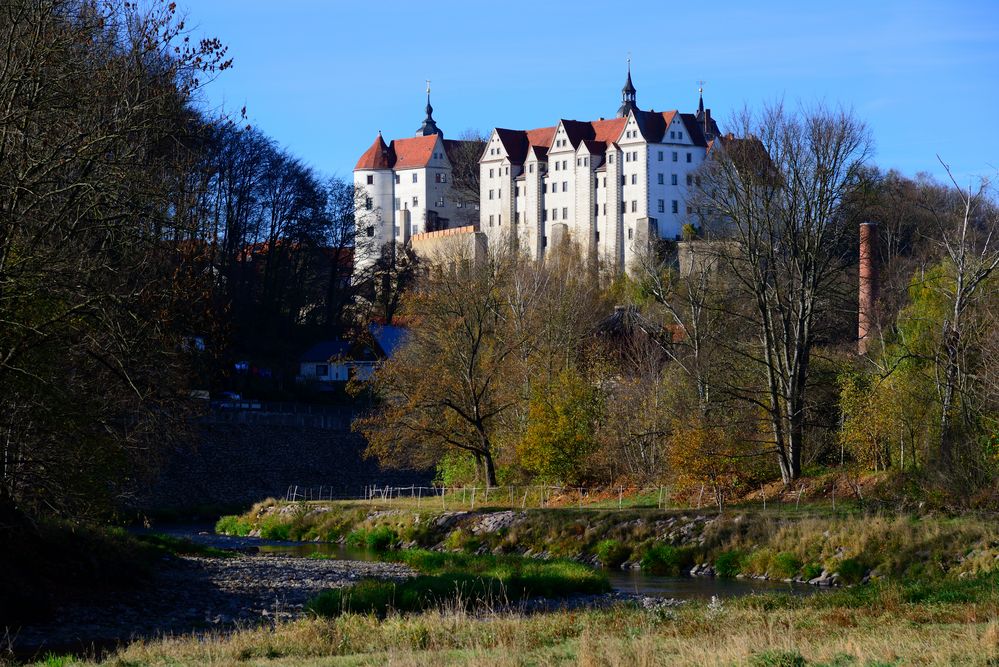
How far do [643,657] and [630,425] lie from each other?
32092 millimetres

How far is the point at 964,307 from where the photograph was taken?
113 ft

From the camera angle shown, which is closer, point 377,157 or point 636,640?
point 636,640

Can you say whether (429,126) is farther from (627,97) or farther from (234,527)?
(234,527)

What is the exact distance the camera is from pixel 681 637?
1481cm

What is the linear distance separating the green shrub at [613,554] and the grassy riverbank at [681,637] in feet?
40.5

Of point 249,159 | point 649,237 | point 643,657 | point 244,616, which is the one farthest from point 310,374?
point 643,657

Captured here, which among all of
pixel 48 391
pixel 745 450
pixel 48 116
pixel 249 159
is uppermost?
pixel 249 159

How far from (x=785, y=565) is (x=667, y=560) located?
3.56m

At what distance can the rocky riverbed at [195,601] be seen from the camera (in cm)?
2019

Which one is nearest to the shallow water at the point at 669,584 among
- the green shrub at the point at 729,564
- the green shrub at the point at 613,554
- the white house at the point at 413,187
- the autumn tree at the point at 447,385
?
the green shrub at the point at 729,564

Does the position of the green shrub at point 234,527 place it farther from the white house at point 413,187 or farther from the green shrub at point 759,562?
the white house at point 413,187

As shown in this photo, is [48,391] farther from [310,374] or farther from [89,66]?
[310,374]

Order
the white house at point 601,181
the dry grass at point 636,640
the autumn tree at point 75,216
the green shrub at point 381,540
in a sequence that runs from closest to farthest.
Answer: the dry grass at point 636,640, the autumn tree at point 75,216, the green shrub at point 381,540, the white house at point 601,181

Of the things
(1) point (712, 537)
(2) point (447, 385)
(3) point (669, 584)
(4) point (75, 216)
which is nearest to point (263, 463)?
(2) point (447, 385)
